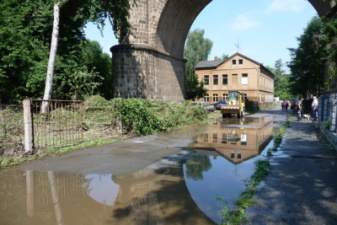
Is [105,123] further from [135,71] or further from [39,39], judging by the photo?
[39,39]

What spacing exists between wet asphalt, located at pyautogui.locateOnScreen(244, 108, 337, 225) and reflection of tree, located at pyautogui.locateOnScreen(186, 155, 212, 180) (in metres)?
1.40

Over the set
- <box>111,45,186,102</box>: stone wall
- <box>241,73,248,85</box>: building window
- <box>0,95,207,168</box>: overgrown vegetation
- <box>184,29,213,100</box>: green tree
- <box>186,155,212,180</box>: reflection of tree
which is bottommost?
<box>186,155,212,180</box>: reflection of tree

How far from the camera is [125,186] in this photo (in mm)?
5129

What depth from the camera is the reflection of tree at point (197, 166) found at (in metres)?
5.87

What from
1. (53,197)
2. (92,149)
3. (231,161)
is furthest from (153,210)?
(92,149)

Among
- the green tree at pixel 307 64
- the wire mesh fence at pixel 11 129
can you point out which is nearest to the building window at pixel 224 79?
the green tree at pixel 307 64

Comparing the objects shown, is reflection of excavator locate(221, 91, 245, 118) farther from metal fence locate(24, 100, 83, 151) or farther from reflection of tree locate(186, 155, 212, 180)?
reflection of tree locate(186, 155, 212, 180)

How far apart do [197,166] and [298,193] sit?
2.55 metres

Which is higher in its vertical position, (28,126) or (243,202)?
(28,126)

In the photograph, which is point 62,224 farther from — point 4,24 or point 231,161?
point 4,24

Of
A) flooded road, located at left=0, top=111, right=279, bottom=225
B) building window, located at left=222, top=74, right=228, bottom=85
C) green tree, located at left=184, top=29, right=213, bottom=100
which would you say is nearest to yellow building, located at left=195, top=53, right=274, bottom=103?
building window, located at left=222, top=74, right=228, bottom=85

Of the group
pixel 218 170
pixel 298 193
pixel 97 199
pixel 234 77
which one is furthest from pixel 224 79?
pixel 97 199

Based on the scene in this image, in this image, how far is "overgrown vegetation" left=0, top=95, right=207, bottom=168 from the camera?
784 centimetres

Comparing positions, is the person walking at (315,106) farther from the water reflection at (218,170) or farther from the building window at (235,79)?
the building window at (235,79)
